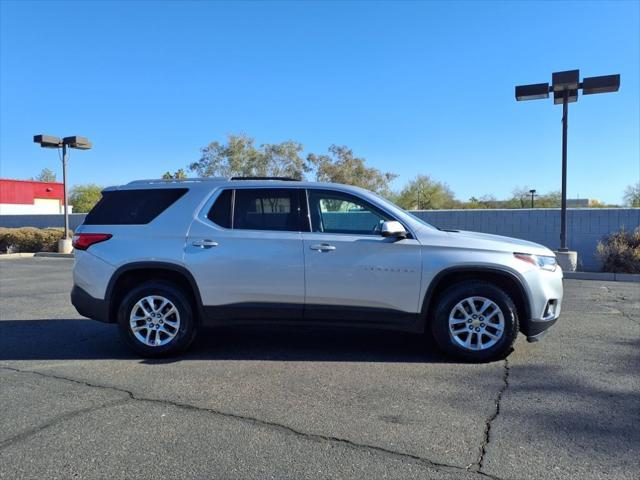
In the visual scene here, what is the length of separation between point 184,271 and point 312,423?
240 centimetres

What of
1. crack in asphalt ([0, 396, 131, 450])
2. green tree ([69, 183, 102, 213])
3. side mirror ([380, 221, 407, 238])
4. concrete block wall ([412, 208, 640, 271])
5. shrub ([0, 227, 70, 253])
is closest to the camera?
crack in asphalt ([0, 396, 131, 450])

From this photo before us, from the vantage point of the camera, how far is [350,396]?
436cm

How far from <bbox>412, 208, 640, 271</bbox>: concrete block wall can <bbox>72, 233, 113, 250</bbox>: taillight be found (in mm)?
11987

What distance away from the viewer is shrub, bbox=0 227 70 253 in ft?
75.8

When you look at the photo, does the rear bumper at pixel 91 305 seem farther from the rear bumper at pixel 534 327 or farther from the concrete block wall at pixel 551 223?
the concrete block wall at pixel 551 223

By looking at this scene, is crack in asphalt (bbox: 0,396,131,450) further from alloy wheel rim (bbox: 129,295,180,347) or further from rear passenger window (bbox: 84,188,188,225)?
rear passenger window (bbox: 84,188,188,225)

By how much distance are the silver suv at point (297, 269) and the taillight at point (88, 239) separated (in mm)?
14

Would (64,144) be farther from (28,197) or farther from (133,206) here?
(28,197)

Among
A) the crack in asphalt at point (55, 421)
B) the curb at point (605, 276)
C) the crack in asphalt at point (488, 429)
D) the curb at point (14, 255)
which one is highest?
the curb at point (605, 276)

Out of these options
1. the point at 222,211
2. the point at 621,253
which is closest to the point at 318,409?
the point at 222,211

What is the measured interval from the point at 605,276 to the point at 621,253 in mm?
922

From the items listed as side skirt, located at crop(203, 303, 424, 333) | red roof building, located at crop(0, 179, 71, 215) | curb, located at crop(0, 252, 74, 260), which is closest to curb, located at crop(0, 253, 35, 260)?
curb, located at crop(0, 252, 74, 260)

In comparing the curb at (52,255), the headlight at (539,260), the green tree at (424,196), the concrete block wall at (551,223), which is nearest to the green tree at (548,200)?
the green tree at (424,196)

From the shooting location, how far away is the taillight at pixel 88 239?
18.7ft
